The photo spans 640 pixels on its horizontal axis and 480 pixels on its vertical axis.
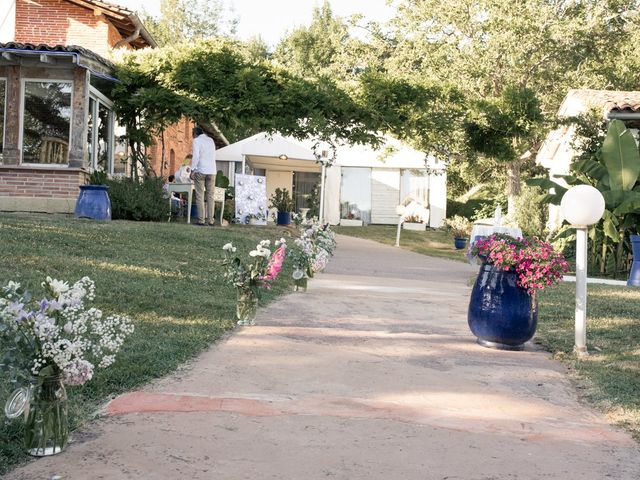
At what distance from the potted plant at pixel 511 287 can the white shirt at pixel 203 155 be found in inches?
368

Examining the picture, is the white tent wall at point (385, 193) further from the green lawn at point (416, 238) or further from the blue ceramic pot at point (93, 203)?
the blue ceramic pot at point (93, 203)

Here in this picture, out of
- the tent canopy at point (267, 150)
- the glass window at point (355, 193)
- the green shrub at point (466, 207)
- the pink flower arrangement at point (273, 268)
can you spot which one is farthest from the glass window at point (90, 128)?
the green shrub at point (466, 207)

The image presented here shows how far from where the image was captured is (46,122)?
1518 cm

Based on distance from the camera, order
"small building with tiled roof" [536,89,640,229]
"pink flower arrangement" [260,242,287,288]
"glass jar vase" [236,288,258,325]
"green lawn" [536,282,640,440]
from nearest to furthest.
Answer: "green lawn" [536,282,640,440], "glass jar vase" [236,288,258,325], "pink flower arrangement" [260,242,287,288], "small building with tiled roof" [536,89,640,229]

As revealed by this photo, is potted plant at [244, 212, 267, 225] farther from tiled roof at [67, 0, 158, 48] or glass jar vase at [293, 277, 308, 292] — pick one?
glass jar vase at [293, 277, 308, 292]

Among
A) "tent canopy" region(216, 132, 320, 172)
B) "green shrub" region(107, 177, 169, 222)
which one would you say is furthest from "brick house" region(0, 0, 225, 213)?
"tent canopy" region(216, 132, 320, 172)

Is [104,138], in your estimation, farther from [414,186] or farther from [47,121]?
[414,186]

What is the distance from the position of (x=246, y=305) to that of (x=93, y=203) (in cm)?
785

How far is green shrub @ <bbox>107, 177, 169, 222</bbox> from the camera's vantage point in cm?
1503

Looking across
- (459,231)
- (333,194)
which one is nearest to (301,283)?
(459,231)

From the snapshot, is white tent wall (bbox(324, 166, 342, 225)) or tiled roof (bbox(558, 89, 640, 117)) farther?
white tent wall (bbox(324, 166, 342, 225))

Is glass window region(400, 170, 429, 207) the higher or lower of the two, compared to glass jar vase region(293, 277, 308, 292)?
higher

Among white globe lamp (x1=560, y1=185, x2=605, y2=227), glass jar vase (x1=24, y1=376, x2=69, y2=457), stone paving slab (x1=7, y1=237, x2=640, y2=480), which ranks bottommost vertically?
stone paving slab (x1=7, y1=237, x2=640, y2=480)

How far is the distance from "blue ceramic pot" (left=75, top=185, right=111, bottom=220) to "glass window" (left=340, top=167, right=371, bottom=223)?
16.5 metres
